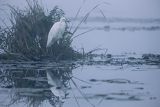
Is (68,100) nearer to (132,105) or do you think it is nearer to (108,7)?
(132,105)

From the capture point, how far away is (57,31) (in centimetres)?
395

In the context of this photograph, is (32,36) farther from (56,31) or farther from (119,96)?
(119,96)

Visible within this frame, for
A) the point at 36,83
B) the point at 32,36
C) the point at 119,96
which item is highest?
the point at 32,36

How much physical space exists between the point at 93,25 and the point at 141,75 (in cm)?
53

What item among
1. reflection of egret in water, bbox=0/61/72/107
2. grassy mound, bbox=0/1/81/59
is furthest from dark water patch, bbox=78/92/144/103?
grassy mound, bbox=0/1/81/59

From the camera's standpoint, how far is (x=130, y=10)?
161 inches

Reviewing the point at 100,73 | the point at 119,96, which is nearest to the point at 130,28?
the point at 100,73

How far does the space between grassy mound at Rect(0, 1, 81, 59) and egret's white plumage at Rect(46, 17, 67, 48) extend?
0.05 meters

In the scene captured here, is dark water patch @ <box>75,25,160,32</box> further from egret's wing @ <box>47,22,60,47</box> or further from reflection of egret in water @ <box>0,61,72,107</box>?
reflection of egret in water @ <box>0,61,72,107</box>

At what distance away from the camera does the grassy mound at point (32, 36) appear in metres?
4.06

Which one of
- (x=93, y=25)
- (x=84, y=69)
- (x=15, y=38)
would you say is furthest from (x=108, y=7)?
(x=15, y=38)

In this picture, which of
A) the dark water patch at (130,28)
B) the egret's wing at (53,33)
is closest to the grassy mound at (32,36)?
the egret's wing at (53,33)

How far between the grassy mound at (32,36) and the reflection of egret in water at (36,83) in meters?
0.11

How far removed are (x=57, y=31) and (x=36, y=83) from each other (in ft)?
1.39
